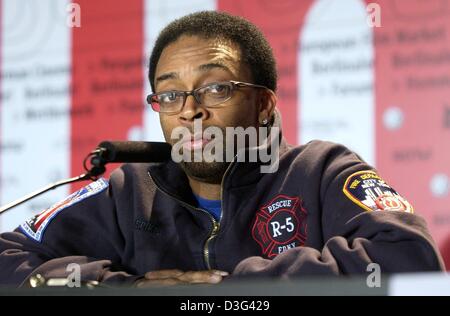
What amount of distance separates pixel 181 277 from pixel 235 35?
70 cm

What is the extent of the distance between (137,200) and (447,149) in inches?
38.9

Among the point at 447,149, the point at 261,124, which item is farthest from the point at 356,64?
the point at 261,124

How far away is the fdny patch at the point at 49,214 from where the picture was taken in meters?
1.81

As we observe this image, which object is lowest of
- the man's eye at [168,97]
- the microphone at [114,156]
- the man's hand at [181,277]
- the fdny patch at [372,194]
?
the man's hand at [181,277]

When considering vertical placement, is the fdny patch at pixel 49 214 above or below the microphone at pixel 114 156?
below

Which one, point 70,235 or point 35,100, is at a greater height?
point 35,100

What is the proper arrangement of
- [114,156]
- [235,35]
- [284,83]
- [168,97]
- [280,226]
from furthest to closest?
1. [284,83]
2. [235,35]
3. [168,97]
4. [280,226]
5. [114,156]

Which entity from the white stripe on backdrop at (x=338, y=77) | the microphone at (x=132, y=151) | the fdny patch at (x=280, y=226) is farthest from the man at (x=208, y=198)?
the white stripe on backdrop at (x=338, y=77)

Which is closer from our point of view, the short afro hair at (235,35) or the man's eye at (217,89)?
the man's eye at (217,89)

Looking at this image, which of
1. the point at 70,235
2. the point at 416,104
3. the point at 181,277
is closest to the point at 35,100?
the point at 70,235

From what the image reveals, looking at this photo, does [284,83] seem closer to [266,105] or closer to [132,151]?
[266,105]

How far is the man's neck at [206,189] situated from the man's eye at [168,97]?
22 centimetres

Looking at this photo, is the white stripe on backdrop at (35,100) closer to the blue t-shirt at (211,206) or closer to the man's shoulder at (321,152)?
the blue t-shirt at (211,206)

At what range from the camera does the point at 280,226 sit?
1659mm
